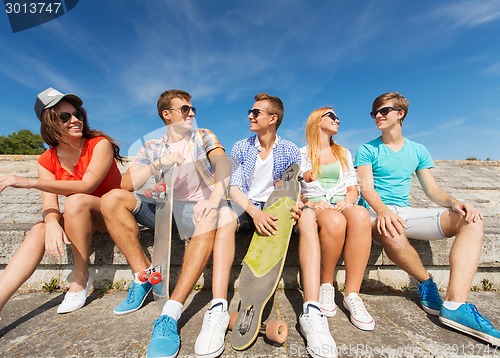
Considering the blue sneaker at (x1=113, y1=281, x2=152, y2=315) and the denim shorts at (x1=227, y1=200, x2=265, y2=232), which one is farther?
the denim shorts at (x1=227, y1=200, x2=265, y2=232)

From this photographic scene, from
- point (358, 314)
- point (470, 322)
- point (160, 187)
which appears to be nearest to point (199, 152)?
point (160, 187)

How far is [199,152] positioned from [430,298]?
274 centimetres

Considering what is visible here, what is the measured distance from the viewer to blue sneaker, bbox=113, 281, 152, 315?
7.98 ft

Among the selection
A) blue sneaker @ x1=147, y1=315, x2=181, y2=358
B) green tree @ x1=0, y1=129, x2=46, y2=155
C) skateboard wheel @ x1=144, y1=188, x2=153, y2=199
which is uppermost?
green tree @ x1=0, y1=129, x2=46, y2=155

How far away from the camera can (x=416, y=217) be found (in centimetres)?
272

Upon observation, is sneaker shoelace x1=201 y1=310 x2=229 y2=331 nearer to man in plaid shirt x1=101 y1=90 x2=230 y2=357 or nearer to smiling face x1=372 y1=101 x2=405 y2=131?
man in plaid shirt x1=101 y1=90 x2=230 y2=357

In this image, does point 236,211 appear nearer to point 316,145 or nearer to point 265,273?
point 265,273

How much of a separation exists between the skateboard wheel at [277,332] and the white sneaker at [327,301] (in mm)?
631

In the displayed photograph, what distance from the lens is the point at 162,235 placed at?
2697mm

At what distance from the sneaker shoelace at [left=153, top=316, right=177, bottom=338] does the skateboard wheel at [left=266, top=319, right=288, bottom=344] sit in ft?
2.27

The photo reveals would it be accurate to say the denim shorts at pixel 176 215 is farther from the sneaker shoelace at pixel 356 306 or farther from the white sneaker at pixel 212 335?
the sneaker shoelace at pixel 356 306

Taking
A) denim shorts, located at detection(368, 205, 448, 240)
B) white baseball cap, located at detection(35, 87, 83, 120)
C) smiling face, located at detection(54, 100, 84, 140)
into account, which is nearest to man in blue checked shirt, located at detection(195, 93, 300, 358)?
denim shorts, located at detection(368, 205, 448, 240)

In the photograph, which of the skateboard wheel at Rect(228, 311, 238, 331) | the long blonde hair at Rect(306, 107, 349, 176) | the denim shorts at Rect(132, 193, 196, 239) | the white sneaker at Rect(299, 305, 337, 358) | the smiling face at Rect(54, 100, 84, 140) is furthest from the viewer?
the long blonde hair at Rect(306, 107, 349, 176)

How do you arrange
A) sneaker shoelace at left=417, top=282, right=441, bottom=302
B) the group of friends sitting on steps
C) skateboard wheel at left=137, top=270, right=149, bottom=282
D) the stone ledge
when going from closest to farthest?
1. the group of friends sitting on steps
2. sneaker shoelace at left=417, top=282, right=441, bottom=302
3. skateboard wheel at left=137, top=270, right=149, bottom=282
4. the stone ledge
